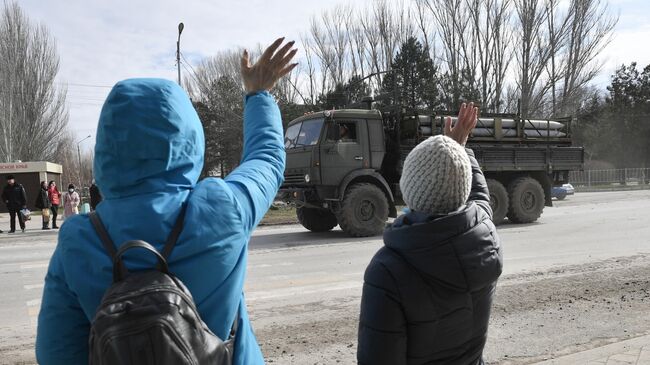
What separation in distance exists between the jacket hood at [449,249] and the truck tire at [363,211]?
10.4m

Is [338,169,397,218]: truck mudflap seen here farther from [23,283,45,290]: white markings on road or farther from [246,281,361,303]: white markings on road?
[23,283,45,290]: white markings on road

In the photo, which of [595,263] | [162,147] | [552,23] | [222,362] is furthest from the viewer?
[552,23]

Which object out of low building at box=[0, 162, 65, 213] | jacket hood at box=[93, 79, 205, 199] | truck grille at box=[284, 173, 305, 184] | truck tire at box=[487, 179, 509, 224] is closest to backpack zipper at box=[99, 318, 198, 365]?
jacket hood at box=[93, 79, 205, 199]

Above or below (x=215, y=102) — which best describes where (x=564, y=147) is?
below

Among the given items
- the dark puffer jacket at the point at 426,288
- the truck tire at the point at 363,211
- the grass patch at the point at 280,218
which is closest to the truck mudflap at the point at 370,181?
the truck tire at the point at 363,211

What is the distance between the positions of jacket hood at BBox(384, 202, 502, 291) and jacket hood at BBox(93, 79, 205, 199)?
80cm

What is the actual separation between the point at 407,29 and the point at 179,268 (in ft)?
152

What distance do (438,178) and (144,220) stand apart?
101 centimetres

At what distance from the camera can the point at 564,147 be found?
16.3 metres

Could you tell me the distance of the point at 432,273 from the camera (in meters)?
1.80

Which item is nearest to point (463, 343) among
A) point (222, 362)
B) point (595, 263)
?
point (222, 362)

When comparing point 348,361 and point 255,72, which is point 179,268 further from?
point 348,361

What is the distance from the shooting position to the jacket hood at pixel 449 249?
1.80 metres

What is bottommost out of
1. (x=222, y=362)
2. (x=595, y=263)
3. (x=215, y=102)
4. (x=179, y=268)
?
(x=595, y=263)
